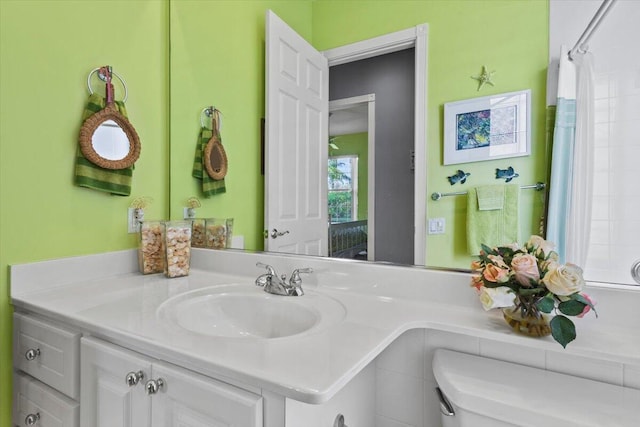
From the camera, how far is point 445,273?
0.96 m

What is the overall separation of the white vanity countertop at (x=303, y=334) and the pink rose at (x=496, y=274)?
14 centimetres

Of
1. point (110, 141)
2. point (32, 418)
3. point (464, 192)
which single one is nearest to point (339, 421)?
point (464, 192)

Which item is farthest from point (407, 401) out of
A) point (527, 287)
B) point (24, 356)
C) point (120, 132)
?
point (120, 132)

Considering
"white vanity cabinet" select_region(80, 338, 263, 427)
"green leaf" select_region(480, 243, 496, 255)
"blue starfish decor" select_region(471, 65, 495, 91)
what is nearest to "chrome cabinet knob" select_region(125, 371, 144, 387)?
"white vanity cabinet" select_region(80, 338, 263, 427)

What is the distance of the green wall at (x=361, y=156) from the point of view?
1.05 meters

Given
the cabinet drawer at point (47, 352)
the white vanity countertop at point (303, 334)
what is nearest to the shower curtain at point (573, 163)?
the white vanity countertop at point (303, 334)

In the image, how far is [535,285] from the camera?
709 millimetres

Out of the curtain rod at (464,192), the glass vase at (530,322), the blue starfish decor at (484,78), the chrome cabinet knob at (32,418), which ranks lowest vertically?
the chrome cabinet knob at (32,418)

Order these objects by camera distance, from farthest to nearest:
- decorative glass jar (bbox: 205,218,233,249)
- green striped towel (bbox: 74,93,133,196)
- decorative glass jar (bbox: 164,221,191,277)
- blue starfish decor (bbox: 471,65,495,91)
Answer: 1. decorative glass jar (bbox: 205,218,233,249)
2. decorative glass jar (bbox: 164,221,191,277)
3. green striped towel (bbox: 74,93,133,196)
4. blue starfish decor (bbox: 471,65,495,91)

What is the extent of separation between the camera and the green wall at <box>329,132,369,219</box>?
1.05 m

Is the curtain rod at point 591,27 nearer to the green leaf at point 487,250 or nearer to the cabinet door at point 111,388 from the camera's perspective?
the green leaf at point 487,250

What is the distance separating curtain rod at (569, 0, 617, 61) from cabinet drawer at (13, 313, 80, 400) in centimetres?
149

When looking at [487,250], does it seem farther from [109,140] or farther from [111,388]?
[109,140]

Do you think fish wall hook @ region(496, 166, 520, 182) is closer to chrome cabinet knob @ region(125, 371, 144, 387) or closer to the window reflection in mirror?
chrome cabinet knob @ region(125, 371, 144, 387)
